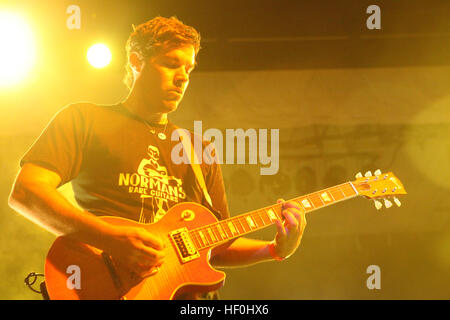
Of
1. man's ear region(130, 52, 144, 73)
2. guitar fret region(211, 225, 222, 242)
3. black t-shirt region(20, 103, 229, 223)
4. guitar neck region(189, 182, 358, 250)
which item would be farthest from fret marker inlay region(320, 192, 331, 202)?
man's ear region(130, 52, 144, 73)

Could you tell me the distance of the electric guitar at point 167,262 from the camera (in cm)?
174

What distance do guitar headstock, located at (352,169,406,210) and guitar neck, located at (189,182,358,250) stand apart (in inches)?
2.3

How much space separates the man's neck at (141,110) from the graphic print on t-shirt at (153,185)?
18 centimetres

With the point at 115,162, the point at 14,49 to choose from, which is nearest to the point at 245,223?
the point at 115,162

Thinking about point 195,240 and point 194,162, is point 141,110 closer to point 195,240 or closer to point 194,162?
point 194,162

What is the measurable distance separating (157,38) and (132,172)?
2.60ft

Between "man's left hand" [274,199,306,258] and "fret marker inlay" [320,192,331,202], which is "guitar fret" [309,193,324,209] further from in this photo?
"man's left hand" [274,199,306,258]

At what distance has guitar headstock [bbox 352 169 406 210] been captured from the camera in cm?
248

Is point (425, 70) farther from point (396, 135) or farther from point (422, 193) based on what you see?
point (422, 193)

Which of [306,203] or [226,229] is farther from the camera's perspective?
[306,203]

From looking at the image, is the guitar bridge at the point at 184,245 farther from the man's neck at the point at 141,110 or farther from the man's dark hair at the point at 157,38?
the man's dark hair at the point at 157,38

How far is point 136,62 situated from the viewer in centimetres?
242

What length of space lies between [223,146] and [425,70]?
4.95 ft

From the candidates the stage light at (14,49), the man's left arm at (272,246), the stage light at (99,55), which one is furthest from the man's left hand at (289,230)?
the stage light at (14,49)
